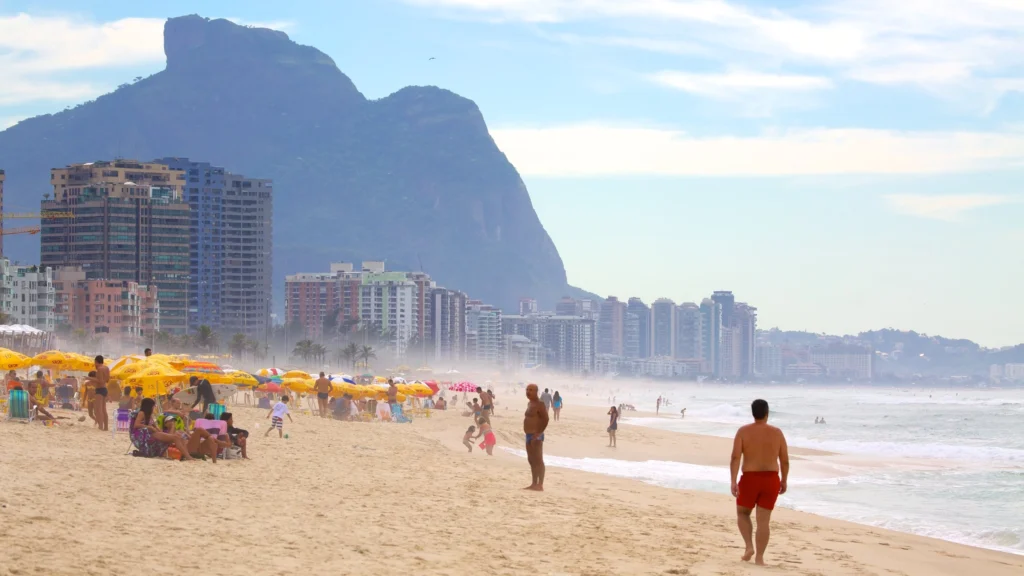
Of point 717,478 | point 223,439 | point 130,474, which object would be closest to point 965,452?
point 717,478

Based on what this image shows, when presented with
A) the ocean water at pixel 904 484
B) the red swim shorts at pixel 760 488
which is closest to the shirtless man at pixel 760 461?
the red swim shorts at pixel 760 488

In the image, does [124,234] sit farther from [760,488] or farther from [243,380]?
[760,488]

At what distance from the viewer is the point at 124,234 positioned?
157 meters

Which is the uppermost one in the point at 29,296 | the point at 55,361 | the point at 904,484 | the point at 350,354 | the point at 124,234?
the point at 124,234

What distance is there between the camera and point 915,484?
27.0 metres

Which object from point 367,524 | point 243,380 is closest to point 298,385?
point 243,380

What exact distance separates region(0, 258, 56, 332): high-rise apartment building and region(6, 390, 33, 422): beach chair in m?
95.7

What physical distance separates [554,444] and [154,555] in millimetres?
25909

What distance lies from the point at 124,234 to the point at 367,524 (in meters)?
154

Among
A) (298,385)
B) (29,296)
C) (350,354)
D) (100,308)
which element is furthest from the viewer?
(350,354)

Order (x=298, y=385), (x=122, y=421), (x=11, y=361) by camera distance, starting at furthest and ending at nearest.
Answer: (x=298, y=385) < (x=11, y=361) < (x=122, y=421)

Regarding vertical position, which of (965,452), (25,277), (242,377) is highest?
(25,277)

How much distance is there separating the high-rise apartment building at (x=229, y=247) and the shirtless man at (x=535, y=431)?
172 meters

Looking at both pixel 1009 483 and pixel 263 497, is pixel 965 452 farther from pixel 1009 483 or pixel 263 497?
pixel 263 497
